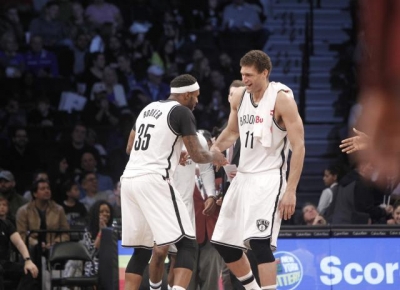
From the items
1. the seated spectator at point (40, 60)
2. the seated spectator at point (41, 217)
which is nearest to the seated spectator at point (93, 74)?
the seated spectator at point (40, 60)

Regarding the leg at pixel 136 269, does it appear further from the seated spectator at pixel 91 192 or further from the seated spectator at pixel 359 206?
the seated spectator at pixel 91 192

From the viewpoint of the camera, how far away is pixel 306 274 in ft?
25.4

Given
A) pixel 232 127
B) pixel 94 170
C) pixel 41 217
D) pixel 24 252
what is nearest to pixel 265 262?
pixel 232 127

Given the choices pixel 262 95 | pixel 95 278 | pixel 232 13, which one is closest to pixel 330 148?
pixel 232 13

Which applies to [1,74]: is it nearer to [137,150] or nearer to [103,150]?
[103,150]

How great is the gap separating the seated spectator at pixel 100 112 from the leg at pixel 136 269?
25.7ft

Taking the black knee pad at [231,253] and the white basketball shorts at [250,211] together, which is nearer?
the white basketball shorts at [250,211]

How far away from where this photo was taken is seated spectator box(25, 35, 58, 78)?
14.4 metres

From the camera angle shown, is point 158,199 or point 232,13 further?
point 232,13

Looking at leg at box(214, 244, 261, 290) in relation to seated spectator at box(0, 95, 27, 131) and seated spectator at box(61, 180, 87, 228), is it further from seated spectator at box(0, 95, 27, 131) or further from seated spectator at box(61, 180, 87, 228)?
seated spectator at box(0, 95, 27, 131)

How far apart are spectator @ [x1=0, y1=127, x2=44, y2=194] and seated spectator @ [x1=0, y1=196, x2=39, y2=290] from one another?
329cm

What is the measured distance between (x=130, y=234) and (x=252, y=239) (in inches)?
34.1

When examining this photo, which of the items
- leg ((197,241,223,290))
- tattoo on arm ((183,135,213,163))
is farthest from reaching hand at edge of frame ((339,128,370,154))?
leg ((197,241,223,290))

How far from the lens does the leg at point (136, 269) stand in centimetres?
588
